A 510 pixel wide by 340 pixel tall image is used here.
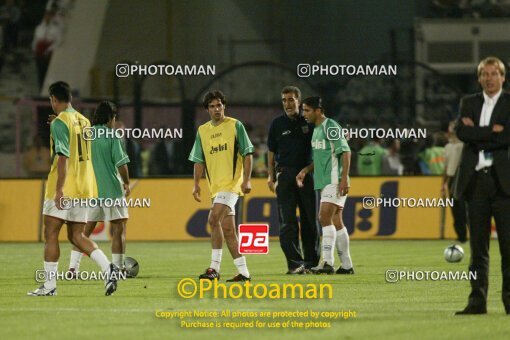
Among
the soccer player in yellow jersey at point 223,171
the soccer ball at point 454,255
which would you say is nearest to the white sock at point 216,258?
the soccer player in yellow jersey at point 223,171

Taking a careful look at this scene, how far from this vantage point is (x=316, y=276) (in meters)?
17.2

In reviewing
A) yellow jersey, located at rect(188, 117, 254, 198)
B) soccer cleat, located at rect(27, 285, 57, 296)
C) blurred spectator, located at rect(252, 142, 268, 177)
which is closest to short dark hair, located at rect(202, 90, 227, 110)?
yellow jersey, located at rect(188, 117, 254, 198)

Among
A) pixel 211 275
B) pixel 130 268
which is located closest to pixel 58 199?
pixel 211 275

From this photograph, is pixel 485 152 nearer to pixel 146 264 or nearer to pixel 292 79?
pixel 146 264

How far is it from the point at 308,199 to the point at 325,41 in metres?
19.3

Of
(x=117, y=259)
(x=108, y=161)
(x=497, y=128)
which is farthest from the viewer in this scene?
(x=117, y=259)

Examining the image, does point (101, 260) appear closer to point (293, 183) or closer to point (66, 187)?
point (66, 187)

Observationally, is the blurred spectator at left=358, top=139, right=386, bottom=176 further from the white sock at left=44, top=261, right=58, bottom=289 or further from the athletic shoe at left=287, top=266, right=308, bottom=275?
the white sock at left=44, top=261, right=58, bottom=289

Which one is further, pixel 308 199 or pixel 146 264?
pixel 146 264

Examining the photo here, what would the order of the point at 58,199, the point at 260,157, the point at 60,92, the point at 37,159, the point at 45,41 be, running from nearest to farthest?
the point at 58,199 → the point at 60,92 → the point at 37,159 → the point at 260,157 → the point at 45,41

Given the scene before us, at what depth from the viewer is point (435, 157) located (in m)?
28.4

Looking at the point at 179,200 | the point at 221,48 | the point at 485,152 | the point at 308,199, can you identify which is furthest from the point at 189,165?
the point at 485,152

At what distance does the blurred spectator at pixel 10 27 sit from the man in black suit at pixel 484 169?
86.7 ft

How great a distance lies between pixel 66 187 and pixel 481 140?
14.8 ft
